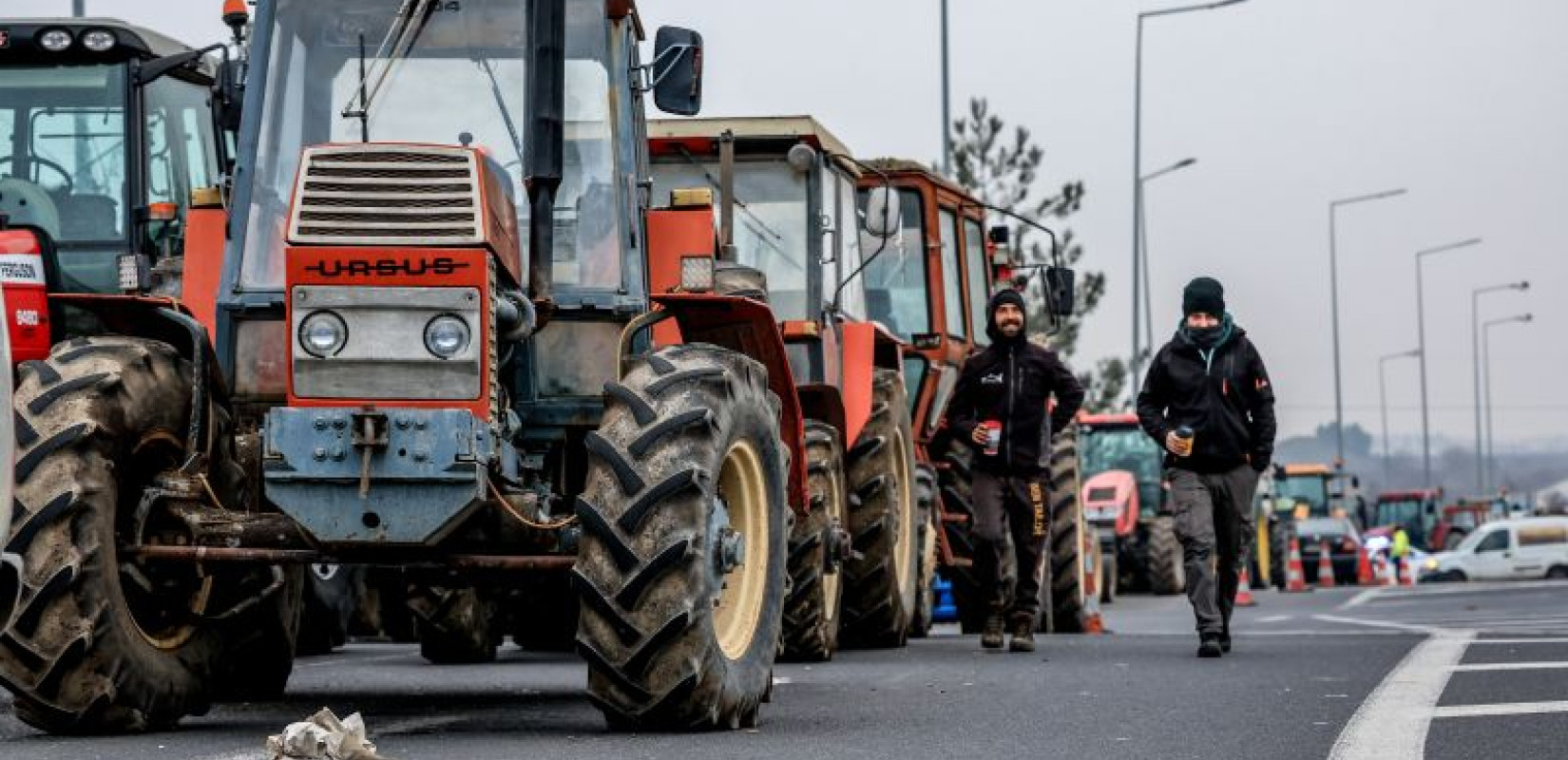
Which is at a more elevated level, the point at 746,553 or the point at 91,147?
the point at 91,147

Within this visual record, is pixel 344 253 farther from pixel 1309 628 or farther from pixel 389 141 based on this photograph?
pixel 1309 628

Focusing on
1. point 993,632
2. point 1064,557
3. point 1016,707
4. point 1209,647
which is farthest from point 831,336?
point 1016,707

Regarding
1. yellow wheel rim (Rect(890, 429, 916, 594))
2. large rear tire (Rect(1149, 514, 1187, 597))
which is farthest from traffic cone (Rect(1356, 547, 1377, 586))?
yellow wheel rim (Rect(890, 429, 916, 594))

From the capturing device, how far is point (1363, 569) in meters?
57.7

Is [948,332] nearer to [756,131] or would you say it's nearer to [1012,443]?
[756,131]

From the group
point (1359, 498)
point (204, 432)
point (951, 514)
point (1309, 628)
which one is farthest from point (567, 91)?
point (1359, 498)

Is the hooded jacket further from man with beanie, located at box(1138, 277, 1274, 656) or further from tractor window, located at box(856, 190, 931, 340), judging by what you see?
tractor window, located at box(856, 190, 931, 340)

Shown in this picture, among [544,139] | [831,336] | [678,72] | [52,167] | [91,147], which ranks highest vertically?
[91,147]

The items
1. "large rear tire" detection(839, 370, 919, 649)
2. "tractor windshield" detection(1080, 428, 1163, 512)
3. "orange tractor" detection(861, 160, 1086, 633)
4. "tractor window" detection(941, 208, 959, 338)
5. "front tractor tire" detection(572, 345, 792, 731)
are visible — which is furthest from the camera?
"tractor windshield" detection(1080, 428, 1163, 512)

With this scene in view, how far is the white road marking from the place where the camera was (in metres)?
13.5

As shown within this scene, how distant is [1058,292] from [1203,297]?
593cm

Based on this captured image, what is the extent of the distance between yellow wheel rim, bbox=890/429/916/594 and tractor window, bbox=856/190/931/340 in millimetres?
3260

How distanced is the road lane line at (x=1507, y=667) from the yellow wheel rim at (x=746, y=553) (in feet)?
13.6

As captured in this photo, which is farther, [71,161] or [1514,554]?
[1514,554]
